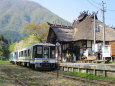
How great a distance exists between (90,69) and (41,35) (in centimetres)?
5145

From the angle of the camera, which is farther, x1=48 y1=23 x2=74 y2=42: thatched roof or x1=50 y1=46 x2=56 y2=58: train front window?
x1=48 y1=23 x2=74 y2=42: thatched roof

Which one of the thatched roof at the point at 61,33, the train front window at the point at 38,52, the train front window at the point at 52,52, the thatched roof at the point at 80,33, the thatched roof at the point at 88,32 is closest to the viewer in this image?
the train front window at the point at 38,52

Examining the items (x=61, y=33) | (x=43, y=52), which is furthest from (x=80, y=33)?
(x=43, y=52)

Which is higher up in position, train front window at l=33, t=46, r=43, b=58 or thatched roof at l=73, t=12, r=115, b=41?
thatched roof at l=73, t=12, r=115, b=41

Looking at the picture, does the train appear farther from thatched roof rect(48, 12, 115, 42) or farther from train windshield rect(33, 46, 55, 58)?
thatched roof rect(48, 12, 115, 42)

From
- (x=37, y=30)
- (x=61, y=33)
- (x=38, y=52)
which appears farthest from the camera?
(x=37, y=30)

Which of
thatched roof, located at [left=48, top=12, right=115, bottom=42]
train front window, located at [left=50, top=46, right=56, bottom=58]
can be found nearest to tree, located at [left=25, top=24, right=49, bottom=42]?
thatched roof, located at [left=48, top=12, right=115, bottom=42]

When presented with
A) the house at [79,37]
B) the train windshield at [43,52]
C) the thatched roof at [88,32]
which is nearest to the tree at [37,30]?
the house at [79,37]

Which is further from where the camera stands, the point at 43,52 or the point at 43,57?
the point at 43,52

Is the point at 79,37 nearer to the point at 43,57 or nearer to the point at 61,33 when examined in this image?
the point at 61,33

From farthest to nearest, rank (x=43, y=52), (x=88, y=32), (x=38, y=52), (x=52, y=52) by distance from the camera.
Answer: (x=88, y=32), (x=52, y=52), (x=43, y=52), (x=38, y=52)

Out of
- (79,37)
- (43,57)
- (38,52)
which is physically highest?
(79,37)

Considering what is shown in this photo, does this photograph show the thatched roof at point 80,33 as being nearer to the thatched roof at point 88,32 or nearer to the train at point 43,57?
the thatched roof at point 88,32

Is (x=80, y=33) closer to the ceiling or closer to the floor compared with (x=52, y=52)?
closer to the ceiling
